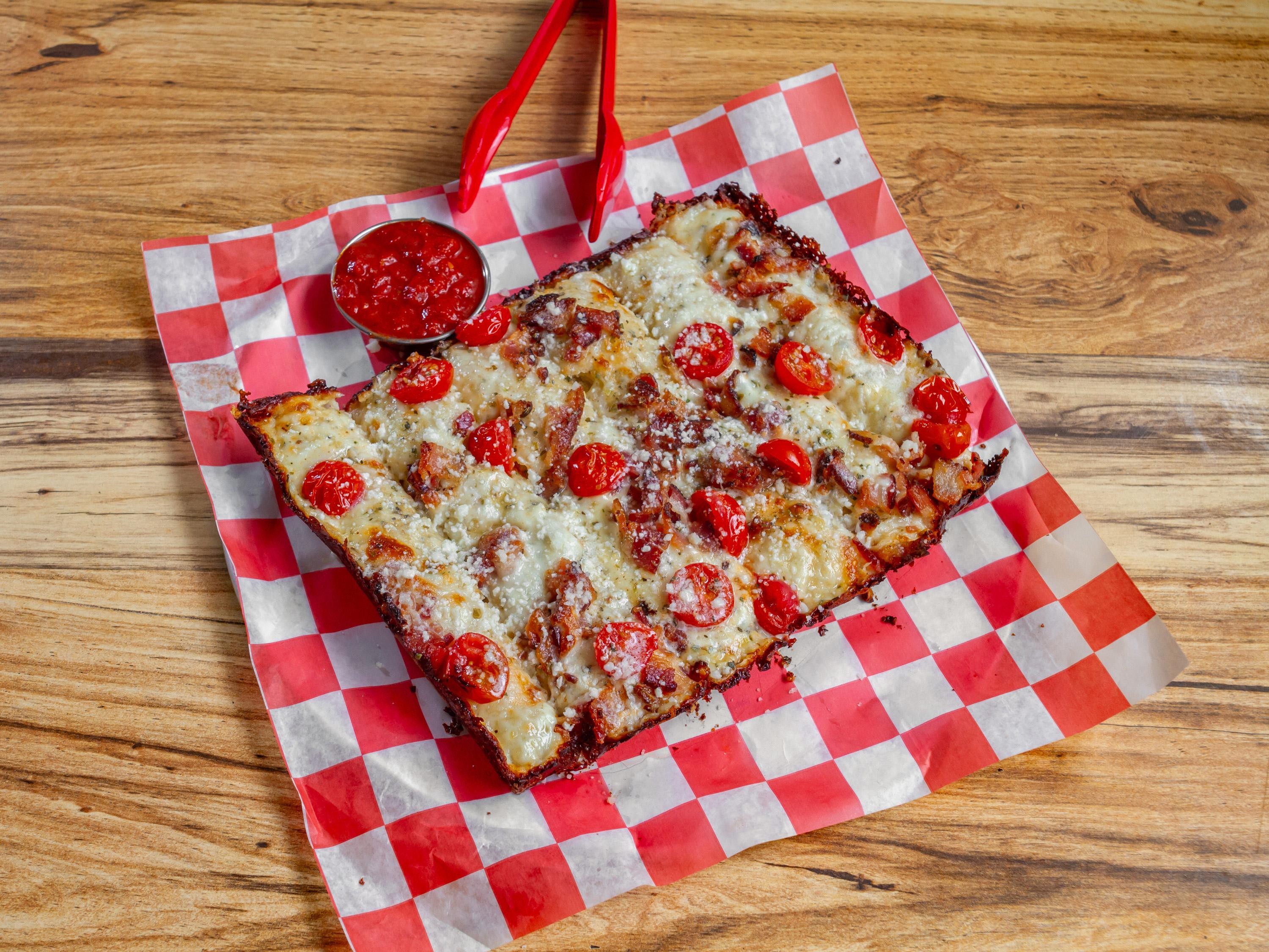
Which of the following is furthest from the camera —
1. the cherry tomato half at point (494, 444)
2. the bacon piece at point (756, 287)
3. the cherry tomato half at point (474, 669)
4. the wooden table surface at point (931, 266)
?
the bacon piece at point (756, 287)

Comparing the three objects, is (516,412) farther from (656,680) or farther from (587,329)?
(656,680)

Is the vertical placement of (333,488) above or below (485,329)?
below

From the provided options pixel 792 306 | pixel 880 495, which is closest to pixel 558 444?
pixel 792 306

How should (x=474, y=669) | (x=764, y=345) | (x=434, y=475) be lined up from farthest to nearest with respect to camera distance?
(x=764, y=345) < (x=434, y=475) < (x=474, y=669)

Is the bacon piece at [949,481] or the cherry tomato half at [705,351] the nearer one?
the bacon piece at [949,481]

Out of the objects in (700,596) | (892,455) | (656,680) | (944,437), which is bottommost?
(656,680)

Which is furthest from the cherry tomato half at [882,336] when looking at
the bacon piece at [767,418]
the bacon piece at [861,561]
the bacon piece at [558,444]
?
the bacon piece at [558,444]

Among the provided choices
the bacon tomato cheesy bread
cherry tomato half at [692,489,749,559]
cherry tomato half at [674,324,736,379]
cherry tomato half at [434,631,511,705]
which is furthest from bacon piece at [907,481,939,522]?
cherry tomato half at [434,631,511,705]

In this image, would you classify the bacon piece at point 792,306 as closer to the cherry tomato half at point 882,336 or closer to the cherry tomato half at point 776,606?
the cherry tomato half at point 882,336
